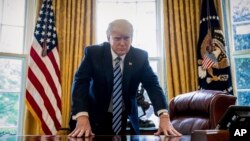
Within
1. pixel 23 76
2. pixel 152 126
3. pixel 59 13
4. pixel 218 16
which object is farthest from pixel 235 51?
pixel 23 76

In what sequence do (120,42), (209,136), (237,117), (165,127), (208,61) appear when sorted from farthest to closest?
(208,61)
(120,42)
(165,127)
(237,117)
(209,136)

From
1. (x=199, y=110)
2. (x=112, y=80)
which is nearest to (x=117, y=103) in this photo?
(x=112, y=80)

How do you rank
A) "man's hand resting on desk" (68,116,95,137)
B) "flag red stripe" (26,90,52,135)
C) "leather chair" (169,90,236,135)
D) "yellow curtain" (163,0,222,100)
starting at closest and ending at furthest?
"man's hand resting on desk" (68,116,95,137) → "leather chair" (169,90,236,135) → "flag red stripe" (26,90,52,135) → "yellow curtain" (163,0,222,100)

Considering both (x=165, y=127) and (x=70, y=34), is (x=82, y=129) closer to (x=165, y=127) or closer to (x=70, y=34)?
(x=165, y=127)

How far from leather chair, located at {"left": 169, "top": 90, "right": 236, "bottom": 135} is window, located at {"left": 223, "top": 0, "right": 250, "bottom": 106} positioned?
1300 mm

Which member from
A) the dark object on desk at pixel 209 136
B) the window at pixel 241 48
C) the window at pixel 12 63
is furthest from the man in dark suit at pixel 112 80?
the window at pixel 241 48

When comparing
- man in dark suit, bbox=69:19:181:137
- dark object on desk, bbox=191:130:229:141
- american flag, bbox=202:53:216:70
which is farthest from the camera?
american flag, bbox=202:53:216:70

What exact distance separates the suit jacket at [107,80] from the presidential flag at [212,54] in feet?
5.98

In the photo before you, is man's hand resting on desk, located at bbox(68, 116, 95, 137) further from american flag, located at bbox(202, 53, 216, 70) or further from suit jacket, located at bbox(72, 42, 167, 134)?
american flag, located at bbox(202, 53, 216, 70)

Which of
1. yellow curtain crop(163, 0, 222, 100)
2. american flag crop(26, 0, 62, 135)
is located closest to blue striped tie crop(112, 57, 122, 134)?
american flag crop(26, 0, 62, 135)

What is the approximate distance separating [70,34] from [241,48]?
2208 millimetres

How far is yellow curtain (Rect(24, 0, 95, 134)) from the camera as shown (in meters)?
3.54

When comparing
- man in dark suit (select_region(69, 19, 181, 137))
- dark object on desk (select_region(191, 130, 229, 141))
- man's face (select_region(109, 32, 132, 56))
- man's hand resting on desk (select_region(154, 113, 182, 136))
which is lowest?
man's hand resting on desk (select_region(154, 113, 182, 136))

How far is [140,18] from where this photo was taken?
4.11 m
